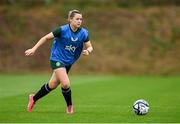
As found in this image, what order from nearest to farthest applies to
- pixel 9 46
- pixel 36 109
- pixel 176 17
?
pixel 36 109, pixel 9 46, pixel 176 17

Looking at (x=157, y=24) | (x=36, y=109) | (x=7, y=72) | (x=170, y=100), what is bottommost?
(x=36, y=109)

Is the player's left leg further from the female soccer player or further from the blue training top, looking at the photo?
the blue training top

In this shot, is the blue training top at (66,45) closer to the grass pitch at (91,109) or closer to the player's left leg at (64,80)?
the player's left leg at (64,80)

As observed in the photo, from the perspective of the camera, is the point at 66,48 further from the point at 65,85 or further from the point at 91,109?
the point at 91,109

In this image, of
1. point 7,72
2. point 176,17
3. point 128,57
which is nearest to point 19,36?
point 7,72

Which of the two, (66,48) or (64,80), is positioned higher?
(66,48)

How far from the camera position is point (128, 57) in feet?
131

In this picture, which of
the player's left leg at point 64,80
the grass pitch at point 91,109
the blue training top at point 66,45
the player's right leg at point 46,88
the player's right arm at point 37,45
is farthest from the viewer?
the player's right leg at point 46,88

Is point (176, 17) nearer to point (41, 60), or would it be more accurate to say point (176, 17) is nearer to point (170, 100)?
point (41, 60)

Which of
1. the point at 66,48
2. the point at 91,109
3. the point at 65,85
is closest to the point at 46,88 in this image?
the point at 65,85

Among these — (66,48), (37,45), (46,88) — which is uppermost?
(66,48)

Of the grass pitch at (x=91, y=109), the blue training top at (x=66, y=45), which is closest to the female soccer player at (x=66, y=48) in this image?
the blue training top at (x=66, y=45)

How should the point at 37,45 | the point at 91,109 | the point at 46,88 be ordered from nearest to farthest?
the point at 37,45 < the point at 46,88 < the point at 91,109

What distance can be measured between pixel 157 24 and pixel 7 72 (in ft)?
38.2
